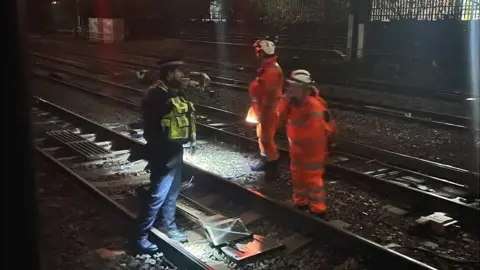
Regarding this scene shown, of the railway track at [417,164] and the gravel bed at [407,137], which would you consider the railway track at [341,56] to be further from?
the railway track at [417,164]

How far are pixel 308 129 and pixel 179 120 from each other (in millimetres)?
1474

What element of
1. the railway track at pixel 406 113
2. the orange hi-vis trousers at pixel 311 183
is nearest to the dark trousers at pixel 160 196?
the orange hi-vis trousers at pixel 311 183

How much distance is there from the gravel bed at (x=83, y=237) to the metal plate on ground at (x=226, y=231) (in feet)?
1.91

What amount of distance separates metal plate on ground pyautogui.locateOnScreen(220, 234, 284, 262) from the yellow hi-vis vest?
3.99 ft

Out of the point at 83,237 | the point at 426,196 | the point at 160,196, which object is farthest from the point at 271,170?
the point at 83,237

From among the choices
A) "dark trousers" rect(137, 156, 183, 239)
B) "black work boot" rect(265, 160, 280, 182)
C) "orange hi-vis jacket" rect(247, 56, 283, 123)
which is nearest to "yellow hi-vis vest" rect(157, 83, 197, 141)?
"dark trousers" rect(137, 156, 183, 239)

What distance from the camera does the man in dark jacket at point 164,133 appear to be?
4902 mm

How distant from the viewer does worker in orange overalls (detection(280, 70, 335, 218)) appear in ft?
18.6

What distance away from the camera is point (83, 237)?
19.2 ft

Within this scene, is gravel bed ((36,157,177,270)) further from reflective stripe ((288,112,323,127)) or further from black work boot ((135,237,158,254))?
reflective stripe ((288,112,323,127))

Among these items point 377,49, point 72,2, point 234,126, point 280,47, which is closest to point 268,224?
point 234,126

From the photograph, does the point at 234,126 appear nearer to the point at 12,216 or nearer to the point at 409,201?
the point at 409,201

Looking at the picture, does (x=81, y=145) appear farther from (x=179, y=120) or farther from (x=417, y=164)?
(x=417, y=164)

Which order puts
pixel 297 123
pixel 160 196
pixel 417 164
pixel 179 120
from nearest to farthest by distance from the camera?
pixel 179 120 → pixel 160 196 → pixel 297 123 → pixel 417 164
